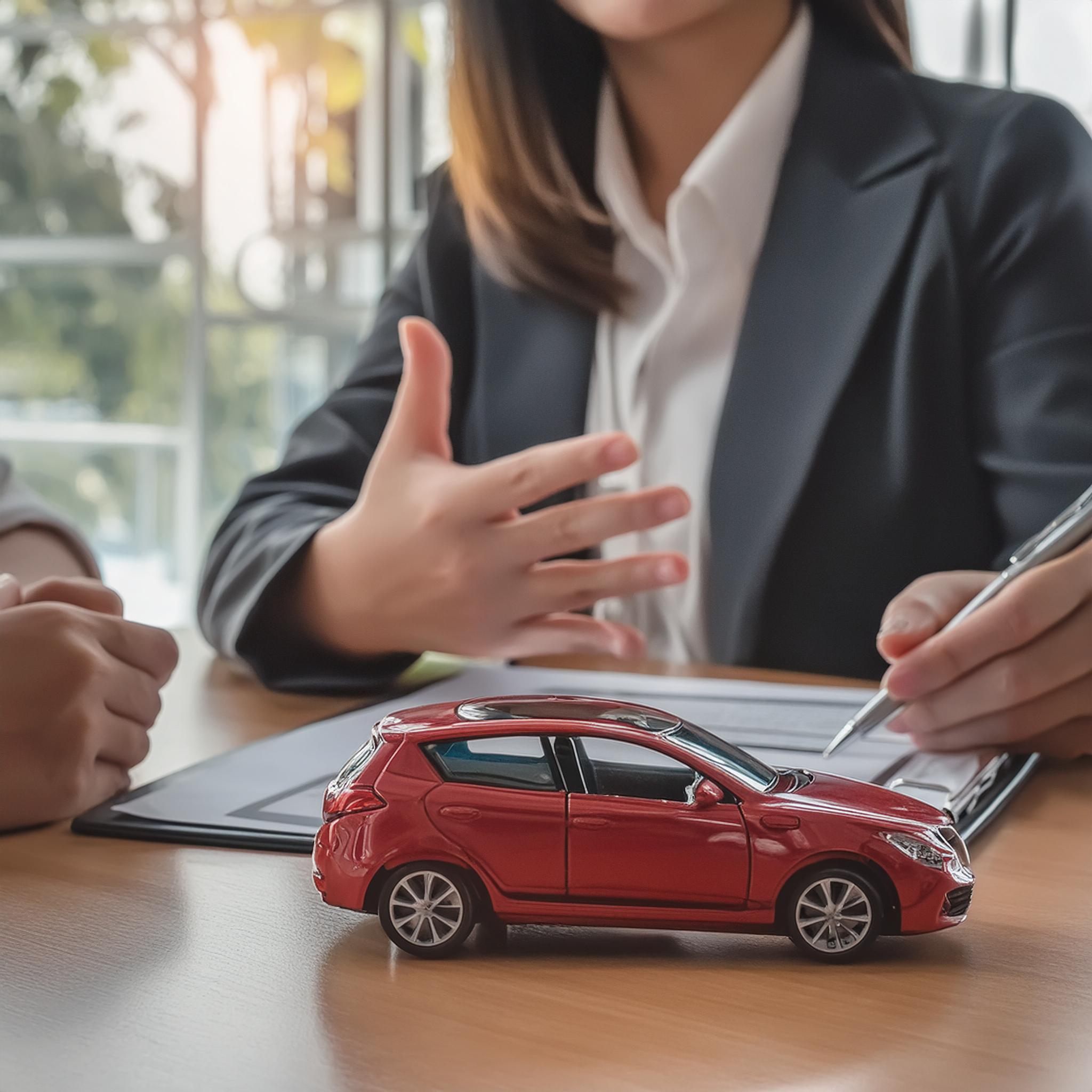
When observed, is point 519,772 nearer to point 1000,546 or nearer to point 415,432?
point 415,432

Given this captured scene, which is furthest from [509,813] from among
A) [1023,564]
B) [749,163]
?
[749,163]

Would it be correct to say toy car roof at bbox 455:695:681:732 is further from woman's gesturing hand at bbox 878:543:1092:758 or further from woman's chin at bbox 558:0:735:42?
woman's chin at bbox 558:0:735:42

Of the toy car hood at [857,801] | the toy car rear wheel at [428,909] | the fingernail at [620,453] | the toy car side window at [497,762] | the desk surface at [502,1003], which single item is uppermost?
the fingernail at [620,453]

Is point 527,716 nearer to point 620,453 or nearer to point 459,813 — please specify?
point 459,813

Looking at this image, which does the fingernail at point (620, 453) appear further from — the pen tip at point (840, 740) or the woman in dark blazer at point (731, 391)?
the pen tip at point (840, 740)

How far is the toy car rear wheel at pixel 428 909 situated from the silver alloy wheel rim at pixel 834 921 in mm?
96

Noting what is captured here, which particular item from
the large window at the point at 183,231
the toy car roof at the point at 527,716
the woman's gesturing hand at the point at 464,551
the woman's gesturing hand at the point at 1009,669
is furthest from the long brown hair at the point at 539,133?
the large window at the point at 183,231

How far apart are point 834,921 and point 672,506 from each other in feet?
1.16

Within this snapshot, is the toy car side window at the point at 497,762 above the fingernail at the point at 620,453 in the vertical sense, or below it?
below

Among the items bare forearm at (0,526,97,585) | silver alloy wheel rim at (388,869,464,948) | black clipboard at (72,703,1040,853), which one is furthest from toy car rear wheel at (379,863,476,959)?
bare forearm at (0,526,97,585)

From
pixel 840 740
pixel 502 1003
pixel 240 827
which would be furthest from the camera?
pixel 840 740

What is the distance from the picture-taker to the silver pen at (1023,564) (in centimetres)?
61

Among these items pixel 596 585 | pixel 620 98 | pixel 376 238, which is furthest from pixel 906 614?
pixel 376 238

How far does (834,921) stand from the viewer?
1.16 feet
